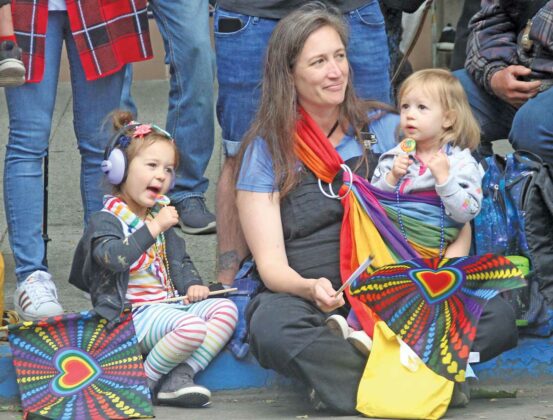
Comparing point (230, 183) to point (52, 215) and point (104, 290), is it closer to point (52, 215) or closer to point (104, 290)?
point (104, 290)

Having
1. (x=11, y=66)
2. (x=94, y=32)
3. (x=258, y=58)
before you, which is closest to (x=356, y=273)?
(x=258, y=58)

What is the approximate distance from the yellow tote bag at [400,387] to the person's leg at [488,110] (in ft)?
3.96

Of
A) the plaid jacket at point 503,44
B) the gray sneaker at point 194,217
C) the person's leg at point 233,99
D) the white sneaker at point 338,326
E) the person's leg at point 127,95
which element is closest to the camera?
the white sneaker at point 338,326

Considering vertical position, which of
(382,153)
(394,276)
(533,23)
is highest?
(533,23)

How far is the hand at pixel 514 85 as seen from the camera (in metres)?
4.98

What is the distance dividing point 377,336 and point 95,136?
1449mm

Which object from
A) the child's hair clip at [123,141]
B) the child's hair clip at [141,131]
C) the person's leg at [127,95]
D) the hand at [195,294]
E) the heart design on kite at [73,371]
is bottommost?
the heart design on kite at [73,371]

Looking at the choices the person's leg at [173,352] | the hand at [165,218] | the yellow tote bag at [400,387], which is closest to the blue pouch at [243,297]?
the person's leg at [173,352]

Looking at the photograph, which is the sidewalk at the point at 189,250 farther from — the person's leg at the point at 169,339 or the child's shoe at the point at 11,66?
the child's shoe at the point at 11,66

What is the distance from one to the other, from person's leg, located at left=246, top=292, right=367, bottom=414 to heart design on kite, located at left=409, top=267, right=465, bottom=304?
30 centimetres

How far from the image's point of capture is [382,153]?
4.68 metres

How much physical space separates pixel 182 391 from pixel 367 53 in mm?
1419

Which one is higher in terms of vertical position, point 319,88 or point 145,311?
point 319,88

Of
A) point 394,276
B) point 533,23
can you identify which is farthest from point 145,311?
point 533,23
